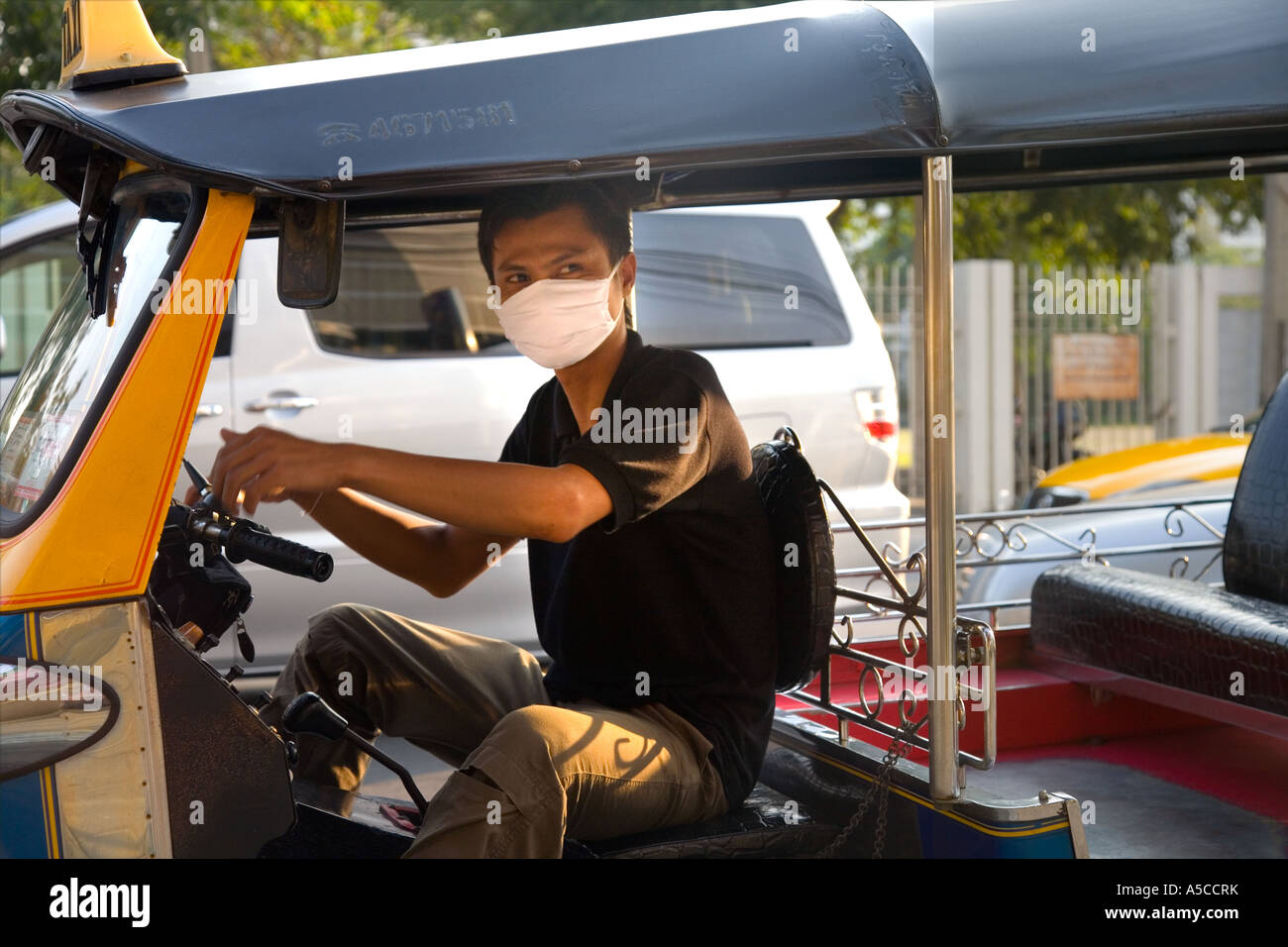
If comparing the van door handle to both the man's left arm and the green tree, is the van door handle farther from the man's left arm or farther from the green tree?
the green tree

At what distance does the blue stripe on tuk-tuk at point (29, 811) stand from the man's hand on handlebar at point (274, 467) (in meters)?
0.34

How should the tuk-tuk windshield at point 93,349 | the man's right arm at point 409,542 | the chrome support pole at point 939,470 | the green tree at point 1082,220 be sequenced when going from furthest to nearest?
the green tree at point 1082,220 < the man's right arm at point 409,542 < the chrome support pole at point 939,470 < the tuk-tuk windshield at point 93,349

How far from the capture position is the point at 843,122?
6.46 ft

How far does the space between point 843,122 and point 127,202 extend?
113cm

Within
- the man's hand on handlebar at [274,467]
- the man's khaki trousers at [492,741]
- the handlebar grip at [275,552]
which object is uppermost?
the man's hand on handlebar at [274,467]

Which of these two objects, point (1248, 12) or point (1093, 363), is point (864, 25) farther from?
point (1093, 363)

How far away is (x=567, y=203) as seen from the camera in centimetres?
229

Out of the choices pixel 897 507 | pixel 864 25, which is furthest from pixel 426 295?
pixel 864 25

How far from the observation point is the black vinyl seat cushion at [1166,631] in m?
2.95

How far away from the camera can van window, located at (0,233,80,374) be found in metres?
5.50

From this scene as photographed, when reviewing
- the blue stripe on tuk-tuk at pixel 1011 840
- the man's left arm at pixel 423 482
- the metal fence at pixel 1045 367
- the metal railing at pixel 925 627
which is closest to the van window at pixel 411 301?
the metal railing at pixel 925 627

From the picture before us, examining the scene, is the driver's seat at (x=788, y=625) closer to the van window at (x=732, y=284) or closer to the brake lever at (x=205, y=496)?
the brake lever at (x=205, y=496)

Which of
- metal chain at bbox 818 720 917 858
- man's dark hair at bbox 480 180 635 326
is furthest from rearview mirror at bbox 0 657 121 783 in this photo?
metal chain at bbox 818 720 917 858

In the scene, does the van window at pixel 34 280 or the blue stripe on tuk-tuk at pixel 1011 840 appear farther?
the van window at pixel 34 280
